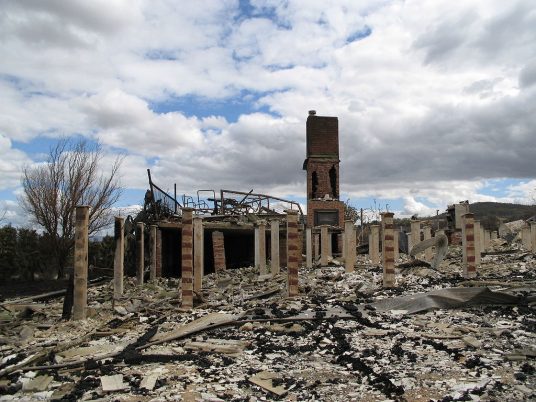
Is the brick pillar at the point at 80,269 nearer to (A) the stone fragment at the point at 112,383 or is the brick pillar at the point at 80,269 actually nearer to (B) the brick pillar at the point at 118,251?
(B) the brick pillar at the point at 118,251

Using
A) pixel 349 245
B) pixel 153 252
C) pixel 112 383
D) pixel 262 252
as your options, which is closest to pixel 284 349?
pixel 112 383

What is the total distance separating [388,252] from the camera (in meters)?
11.3

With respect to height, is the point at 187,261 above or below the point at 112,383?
above

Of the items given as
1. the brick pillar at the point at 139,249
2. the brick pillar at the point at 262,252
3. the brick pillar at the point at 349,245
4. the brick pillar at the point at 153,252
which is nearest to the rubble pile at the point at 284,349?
the brick pillar at the point at 349,245

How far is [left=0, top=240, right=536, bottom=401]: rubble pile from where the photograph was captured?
15.8 ft

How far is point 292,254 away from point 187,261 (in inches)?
88.2

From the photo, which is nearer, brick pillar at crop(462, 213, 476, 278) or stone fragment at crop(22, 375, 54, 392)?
stone fragment at crop(22, 375, 54, 392)

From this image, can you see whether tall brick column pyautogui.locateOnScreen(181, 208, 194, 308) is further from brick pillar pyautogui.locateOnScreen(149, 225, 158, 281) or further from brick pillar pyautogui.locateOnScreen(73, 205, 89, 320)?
brick pillar pyautogui.locateOnScreen(149, 225, 158, 281)

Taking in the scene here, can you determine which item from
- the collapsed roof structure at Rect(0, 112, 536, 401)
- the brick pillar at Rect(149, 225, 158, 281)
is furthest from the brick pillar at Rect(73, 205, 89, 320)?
the brick pillar at Rect(149, 225, 158, 281)

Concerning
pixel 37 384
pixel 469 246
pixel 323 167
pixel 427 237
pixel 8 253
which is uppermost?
pixel 323 167

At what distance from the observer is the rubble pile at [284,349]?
482 cm

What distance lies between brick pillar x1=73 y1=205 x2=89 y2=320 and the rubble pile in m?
0.29

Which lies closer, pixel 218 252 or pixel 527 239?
pixel 218 252

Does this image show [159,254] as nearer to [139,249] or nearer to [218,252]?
[218,252]
